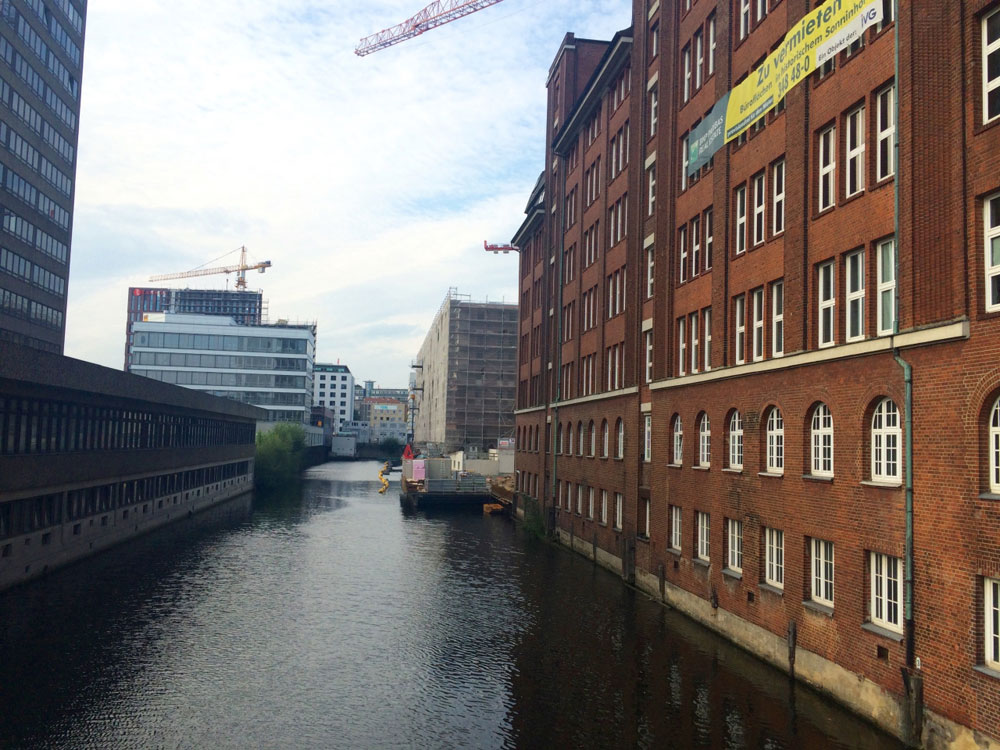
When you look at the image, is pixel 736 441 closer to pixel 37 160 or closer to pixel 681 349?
pixel 681 349

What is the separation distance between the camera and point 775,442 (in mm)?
23875

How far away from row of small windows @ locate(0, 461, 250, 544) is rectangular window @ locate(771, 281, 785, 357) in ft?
89.9

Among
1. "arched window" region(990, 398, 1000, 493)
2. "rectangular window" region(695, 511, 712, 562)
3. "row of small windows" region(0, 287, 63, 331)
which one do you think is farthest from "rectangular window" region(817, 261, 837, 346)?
"row of small windows" region(0, 287, 63, 331)

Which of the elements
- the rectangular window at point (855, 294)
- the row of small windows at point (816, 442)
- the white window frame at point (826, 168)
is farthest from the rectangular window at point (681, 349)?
the rectangular window at point (855, 294)

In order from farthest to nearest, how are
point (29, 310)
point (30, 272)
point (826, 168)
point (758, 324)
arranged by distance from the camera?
point (29, 310)
point (30, 272)
point (758, 324)
point (826, 168)

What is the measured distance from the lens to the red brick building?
15.7 meters

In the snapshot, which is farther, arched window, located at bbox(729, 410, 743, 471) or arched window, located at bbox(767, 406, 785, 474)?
arched window, located at bbox(729, 410, 743, 471)

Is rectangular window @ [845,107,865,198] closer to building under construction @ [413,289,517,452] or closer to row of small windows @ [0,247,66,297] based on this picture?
row of small windows @ [0,247,66,297]

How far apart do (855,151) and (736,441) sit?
385 inches

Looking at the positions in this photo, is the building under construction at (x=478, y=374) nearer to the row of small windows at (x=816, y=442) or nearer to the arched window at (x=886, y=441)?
the row of small windows at (x=816, y=442)

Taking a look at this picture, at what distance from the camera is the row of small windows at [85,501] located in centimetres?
3122

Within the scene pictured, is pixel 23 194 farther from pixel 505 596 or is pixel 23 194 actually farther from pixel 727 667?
pixel 727 667

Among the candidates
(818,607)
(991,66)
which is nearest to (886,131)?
(991,66)

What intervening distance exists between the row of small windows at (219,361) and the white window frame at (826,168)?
400 feet
